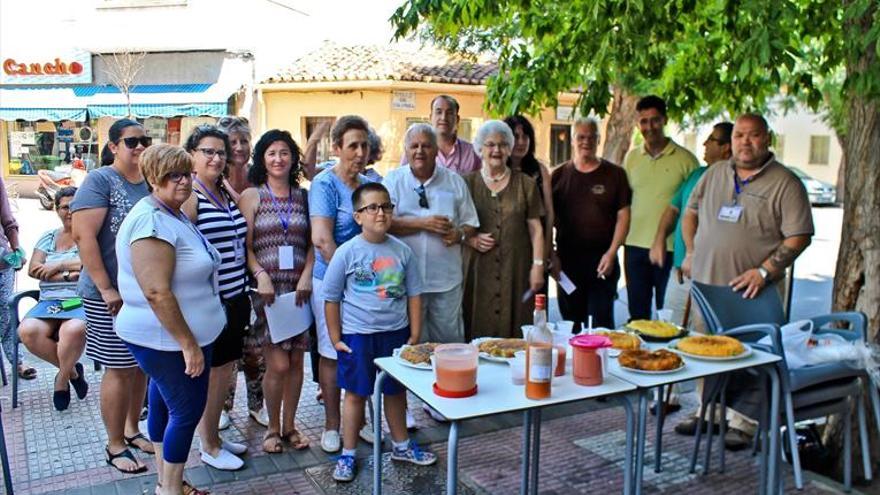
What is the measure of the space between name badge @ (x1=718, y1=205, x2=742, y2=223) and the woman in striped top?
2.75m

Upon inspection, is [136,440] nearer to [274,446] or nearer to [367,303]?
[274,446]

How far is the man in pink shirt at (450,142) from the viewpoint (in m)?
4.79

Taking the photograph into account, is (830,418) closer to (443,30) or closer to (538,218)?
(538,218)

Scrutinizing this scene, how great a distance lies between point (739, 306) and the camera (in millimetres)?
4062

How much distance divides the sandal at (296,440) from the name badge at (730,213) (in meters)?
2.80

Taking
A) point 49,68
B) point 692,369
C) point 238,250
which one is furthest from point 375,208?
point 49,68

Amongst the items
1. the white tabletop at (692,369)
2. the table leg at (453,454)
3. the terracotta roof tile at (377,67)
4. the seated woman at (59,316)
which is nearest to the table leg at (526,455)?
the white tabletop at (692,369)

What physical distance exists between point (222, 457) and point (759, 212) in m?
3.32

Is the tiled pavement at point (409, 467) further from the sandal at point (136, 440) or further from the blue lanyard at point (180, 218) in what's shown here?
the blue lanyard at point (180, 218)

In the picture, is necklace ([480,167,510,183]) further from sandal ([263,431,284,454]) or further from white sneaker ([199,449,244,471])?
white sneaker ([199,449,244,471])

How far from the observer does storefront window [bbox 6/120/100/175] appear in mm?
22859

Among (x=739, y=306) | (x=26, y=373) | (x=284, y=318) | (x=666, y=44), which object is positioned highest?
(x=666, y=44)

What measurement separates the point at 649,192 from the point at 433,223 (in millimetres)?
2011

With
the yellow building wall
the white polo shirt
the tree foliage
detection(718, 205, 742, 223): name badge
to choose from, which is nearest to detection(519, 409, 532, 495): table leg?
the white polo shirt
